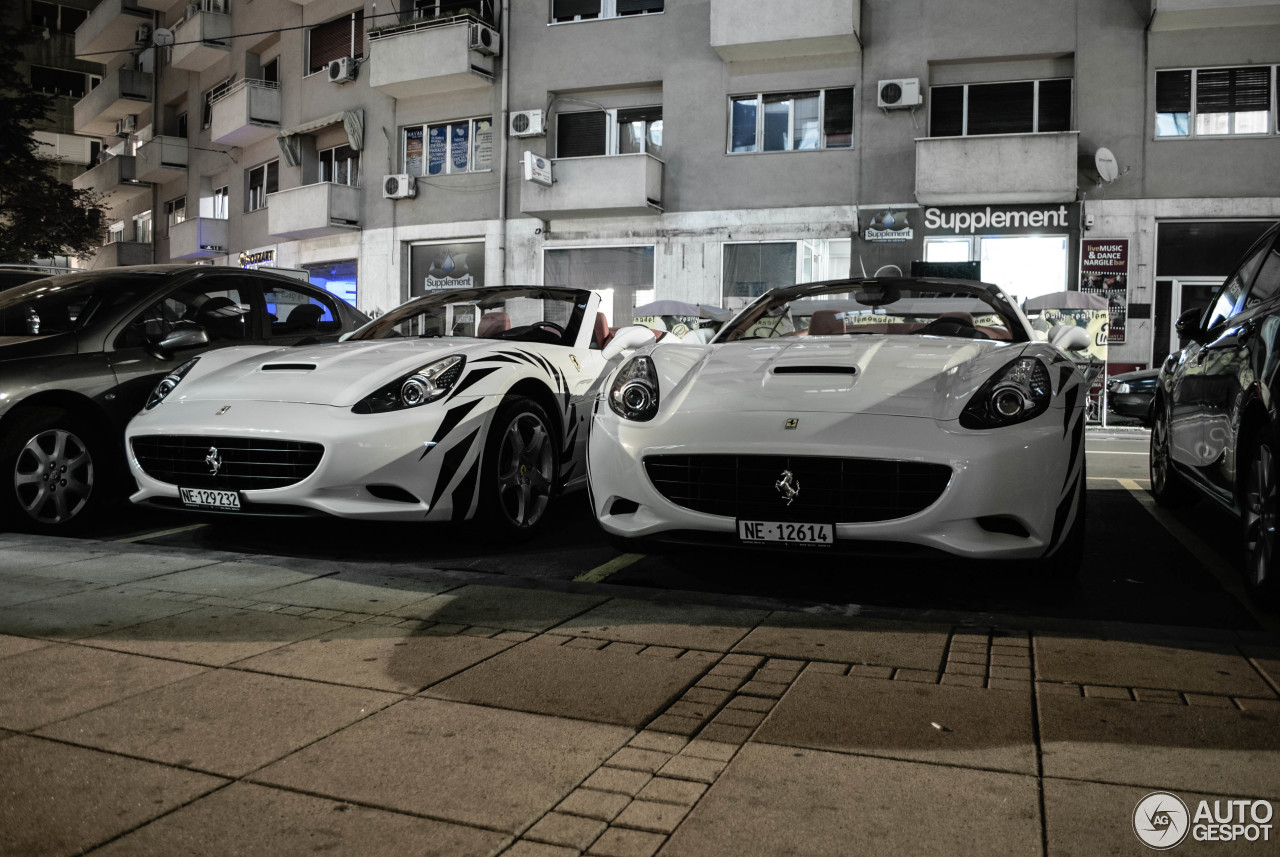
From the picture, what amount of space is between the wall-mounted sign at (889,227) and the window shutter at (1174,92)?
14.7ft

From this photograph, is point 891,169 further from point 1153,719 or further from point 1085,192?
point 1153,719

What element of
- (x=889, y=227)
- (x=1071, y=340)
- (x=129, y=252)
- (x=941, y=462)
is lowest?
(x=941, y=462)

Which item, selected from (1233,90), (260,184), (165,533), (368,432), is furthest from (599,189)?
(368,432)

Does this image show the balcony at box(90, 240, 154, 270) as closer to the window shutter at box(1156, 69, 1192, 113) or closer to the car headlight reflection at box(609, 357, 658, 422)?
the window shutter at box(1156, 69, 1192, 113)

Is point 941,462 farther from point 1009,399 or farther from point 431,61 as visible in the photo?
point 431,61

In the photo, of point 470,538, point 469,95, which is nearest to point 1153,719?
point 470,538

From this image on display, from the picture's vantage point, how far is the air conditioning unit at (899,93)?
Result: 1911 centimetres

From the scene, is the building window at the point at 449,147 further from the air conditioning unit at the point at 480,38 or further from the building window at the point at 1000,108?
the building window at the point at 1000,108

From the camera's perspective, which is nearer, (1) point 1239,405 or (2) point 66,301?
(1) point 1239,405

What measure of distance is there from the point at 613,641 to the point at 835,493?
1022mm

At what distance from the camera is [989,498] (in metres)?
3.89

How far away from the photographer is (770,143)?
20625 millimetres

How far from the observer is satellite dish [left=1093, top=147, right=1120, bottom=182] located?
719 inches

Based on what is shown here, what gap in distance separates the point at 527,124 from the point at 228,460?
59.4 ft
